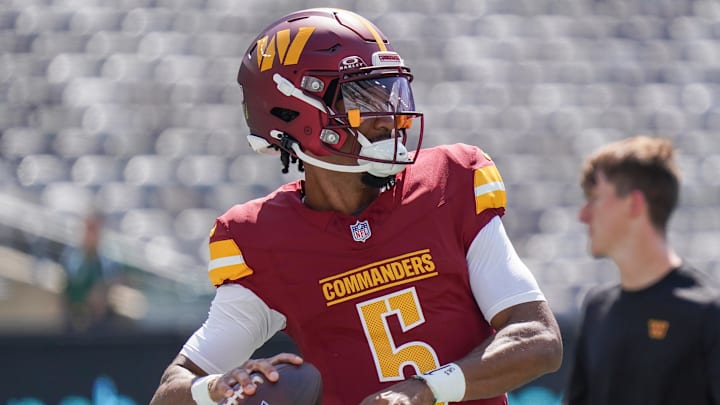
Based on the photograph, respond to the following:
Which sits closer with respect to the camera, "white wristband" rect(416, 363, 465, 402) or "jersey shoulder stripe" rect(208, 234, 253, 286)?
"white wristband" rect(416, 363, 465, 402)

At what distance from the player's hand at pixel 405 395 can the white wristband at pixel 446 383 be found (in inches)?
0.5

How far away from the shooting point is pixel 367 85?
2.72 m

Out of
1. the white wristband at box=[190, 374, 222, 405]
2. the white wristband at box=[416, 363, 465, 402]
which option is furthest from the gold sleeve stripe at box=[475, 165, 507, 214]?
the white wristband at box=[190, 374, 222, 405]

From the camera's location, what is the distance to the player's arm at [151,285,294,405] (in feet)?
8.70

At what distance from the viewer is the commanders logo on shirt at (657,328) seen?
135 inches

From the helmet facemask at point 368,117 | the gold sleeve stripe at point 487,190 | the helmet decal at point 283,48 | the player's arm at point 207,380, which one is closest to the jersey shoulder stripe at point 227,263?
the player's arm at point 207,380

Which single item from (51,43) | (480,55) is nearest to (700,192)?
(480,55)

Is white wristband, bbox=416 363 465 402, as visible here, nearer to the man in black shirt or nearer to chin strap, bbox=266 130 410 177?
chin strap, bbox=266 130 410 177

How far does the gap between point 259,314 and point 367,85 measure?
24.0 inches

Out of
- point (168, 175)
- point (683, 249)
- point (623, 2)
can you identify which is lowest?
point (683, 249)

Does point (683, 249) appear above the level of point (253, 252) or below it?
below

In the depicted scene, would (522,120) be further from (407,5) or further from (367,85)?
(367,85)

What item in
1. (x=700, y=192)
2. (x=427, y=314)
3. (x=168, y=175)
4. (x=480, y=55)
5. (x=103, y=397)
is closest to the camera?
(x=427, y=314)

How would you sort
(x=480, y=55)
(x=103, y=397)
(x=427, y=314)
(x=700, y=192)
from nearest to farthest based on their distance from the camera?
(x=427, y=314), (x=103, y=397), (x=700, y=192), (x=480, y=55)
